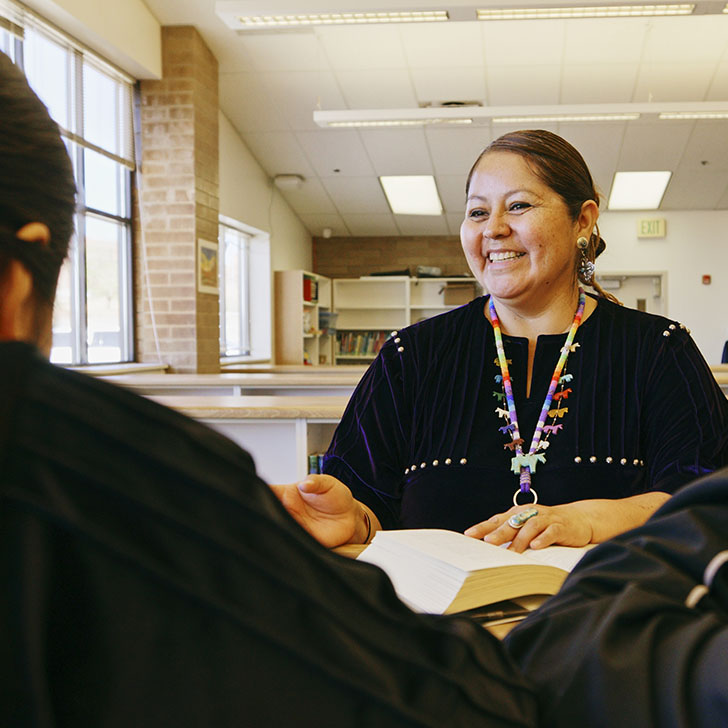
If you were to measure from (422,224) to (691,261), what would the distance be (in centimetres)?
350

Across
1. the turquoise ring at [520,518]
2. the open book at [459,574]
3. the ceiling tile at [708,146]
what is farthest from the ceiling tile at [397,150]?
the open book at [459,574]

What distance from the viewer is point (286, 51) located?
23.9 feet

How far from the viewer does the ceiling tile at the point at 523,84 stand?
7.41m

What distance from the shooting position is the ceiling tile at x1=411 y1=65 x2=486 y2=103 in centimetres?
745

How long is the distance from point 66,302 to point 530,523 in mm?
960

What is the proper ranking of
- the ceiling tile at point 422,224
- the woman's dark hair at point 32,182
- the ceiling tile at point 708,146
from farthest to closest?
the ceiling tile at point 422,224 < the ceiling tile at point 708,146 < the woman's dark hair at point 32,182

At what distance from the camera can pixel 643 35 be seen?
6887 mm

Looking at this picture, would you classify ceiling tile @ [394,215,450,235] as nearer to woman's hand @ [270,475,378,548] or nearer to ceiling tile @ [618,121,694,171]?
ceiling tile @ [618,121,694,171]

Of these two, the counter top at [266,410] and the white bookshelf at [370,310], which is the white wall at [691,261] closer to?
the white bookshelf at [370,310]

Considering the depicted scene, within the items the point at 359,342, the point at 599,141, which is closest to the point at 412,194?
the point at 359,342

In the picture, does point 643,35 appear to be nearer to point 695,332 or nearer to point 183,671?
point 695,332

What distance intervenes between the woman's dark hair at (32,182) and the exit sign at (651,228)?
1092cm

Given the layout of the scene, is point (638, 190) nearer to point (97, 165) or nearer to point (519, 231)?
point (97, 165)

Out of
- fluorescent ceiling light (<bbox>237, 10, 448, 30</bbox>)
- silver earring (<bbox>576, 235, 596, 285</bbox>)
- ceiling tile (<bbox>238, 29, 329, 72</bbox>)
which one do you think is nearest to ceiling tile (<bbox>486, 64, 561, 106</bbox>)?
ceiling tile (<bbox>238, 29, 329, 72</bbox>)
